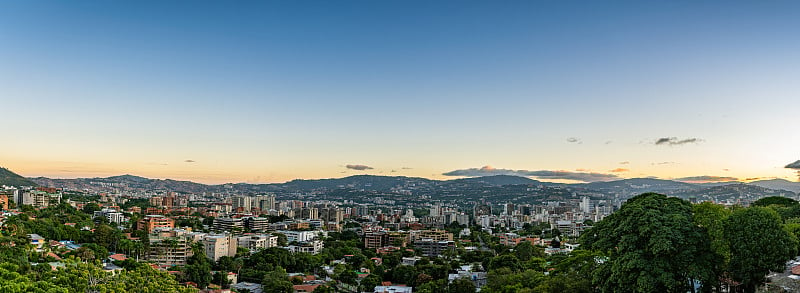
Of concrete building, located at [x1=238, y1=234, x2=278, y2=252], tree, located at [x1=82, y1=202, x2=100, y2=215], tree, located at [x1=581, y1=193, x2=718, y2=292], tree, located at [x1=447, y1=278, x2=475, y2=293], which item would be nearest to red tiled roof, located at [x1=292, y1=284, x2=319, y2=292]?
tree, located at [x1=447, y1=278, x2=475, y2=293]

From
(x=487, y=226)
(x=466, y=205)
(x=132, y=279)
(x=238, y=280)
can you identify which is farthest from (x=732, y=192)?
(x=132, y=279)

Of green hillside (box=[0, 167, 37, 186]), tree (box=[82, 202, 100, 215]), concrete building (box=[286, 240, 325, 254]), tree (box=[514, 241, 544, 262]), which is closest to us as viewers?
tree (box=[514, 241, 544, 262])

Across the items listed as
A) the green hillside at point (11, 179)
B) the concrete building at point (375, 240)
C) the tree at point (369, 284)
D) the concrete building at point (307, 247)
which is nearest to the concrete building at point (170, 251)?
the concrete building at point (307, 247)

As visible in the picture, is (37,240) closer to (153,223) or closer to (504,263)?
(153,223)

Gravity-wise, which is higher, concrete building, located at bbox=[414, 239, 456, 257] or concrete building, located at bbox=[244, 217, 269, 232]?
concrete building, located at bbox=[244, 217, 269, 232]

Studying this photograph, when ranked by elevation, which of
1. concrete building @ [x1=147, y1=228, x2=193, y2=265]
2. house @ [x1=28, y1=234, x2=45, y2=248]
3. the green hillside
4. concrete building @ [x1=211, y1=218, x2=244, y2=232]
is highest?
the green hillside

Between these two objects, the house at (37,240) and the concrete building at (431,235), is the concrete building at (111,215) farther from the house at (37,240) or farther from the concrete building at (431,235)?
the concrete building at (431,235)

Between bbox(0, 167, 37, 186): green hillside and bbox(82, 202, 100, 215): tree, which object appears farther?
bbox(0, 167, 37, 186): green hillside

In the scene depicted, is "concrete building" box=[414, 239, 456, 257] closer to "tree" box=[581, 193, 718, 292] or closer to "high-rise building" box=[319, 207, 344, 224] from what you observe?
"high-rise building" box=[319, 207, 344, 224]
